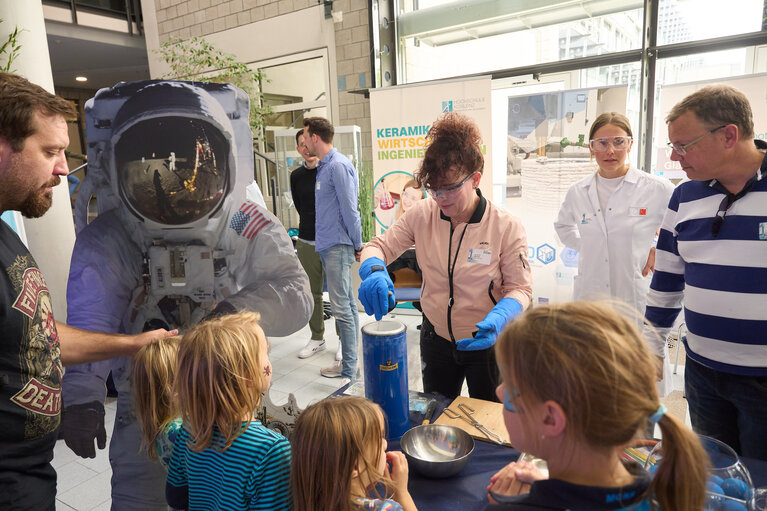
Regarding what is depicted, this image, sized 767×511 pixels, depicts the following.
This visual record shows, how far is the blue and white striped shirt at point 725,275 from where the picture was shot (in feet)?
4.76

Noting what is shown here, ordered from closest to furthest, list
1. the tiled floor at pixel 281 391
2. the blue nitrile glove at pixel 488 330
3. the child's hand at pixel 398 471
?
1. the child's hand at pixel 398 471
2. the blue nitrile glove at pixel 488 330
3. the tiled floor at pixel 281 391

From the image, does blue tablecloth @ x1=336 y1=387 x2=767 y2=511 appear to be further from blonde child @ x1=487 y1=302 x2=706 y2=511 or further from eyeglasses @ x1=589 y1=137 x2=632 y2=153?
eyeglasses @ x1=589 y1=137 x2=632 y2=153

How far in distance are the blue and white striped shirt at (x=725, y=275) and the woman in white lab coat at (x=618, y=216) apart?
95 cm

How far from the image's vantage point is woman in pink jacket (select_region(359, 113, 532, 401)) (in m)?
1.68

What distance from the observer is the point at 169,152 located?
165 cm

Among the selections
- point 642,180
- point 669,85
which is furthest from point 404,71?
point 642,180

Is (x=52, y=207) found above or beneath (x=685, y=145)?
beneath

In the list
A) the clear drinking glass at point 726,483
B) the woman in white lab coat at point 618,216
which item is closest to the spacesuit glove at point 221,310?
the clear drinking glass at point 726,483

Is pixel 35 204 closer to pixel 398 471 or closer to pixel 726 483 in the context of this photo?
pixel 398 471

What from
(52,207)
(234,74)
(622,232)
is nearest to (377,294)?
(622,232)

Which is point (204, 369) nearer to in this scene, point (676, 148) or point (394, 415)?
point (394, 415)

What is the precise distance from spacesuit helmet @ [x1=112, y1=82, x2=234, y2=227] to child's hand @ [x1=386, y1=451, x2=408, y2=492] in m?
1.09

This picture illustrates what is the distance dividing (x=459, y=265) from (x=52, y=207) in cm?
251

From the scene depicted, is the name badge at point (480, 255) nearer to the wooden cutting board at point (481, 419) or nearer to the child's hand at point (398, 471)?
the wooden cutting board at point (481, 419)
